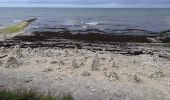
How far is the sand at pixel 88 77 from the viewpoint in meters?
13.4

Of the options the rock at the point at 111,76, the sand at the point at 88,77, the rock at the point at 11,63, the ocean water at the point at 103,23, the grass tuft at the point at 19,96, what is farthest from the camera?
the ocean water at the point at 103,23

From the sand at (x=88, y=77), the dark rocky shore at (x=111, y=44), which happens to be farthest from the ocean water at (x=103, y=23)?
the sand at (x=88, y=77)

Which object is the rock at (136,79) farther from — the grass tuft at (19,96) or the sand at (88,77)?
the grass tuft at (19,96)

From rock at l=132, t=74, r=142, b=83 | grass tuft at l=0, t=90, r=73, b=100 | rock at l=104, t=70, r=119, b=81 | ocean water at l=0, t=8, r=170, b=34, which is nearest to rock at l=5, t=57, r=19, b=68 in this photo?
rock at l=104, t=70, r=119, b=81

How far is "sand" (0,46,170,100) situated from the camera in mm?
13422

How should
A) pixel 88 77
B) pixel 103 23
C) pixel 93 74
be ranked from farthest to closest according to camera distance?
pixel 103 23
pixel 93 74
pixel 88 77

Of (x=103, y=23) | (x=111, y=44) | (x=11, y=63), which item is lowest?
(x=111, y=44)

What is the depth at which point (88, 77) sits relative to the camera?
15.9 m

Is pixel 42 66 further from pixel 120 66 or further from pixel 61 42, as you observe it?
pixel 61 42

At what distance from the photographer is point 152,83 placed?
15062 mm

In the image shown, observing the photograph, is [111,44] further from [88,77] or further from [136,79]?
[136,79]

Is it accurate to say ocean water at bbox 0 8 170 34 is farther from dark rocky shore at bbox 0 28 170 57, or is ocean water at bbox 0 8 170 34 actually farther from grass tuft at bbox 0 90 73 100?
grass tuft at bbox 0 90 73 100

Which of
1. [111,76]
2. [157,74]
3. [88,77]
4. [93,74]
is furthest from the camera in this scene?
[93,74]

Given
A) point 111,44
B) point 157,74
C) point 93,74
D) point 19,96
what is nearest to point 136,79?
point 157,74
